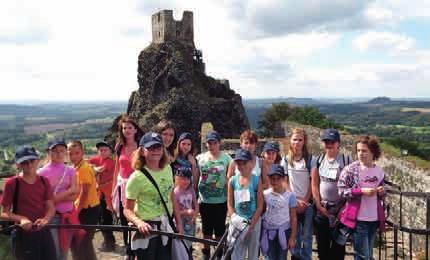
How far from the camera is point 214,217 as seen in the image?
609 centimetres

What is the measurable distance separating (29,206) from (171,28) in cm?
4618

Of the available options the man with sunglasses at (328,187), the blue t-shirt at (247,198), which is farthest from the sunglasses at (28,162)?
the man with sunglasses at (328,187)

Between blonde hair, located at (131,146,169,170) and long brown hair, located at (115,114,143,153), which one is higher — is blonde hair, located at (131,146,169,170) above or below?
below

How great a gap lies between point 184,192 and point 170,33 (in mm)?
45396

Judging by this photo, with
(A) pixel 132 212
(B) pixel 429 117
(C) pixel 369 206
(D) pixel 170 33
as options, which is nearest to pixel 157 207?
(A) pixel 132 212

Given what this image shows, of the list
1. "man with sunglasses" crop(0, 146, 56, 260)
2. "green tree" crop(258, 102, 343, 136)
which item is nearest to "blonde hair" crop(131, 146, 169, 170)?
"man with sunglasses" crop(0, 146, 56, 260)

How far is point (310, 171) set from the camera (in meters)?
5.65

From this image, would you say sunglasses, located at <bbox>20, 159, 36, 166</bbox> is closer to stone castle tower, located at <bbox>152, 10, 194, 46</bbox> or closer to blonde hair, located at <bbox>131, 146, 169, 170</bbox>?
blonde hair, located at <bbox>131, 146, 169, 170</bbox>

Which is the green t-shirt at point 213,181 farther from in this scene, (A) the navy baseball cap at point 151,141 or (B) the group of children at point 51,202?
(A) the navy baseball cap at point 151,141

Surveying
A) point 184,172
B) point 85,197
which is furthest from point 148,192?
point 85,197

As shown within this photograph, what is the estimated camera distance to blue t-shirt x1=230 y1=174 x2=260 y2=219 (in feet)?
17.4

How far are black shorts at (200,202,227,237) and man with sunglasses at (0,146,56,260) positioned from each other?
7.10 ft

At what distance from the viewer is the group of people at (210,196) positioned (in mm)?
4535

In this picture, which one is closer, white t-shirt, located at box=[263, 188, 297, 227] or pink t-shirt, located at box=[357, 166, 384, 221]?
pink t-shirt, located at box=[357, 166, 384, 221]
